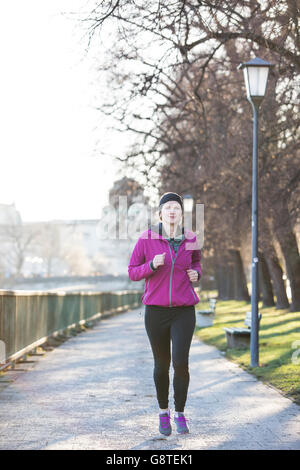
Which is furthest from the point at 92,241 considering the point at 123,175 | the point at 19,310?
the point at 19,310

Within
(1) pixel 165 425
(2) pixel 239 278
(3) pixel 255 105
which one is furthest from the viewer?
(2) pixel 239 278

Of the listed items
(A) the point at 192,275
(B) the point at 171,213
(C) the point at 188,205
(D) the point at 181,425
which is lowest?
(D) the point at 181,425

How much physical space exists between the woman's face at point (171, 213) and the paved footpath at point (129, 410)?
86 cm

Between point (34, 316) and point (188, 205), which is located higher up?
point (188, 205)

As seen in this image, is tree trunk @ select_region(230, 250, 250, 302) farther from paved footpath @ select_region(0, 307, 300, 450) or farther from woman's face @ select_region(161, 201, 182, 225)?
woman's face @ select_region(161, 201, 182, 225)

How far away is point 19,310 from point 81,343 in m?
6.82

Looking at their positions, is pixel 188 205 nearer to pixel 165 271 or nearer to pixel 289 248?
pixel 289 248

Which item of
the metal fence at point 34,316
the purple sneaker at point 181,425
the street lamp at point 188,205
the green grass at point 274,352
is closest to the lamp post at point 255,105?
the green grass at point 274,352

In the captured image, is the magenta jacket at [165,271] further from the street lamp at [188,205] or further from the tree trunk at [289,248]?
the street lamp at [188,205]

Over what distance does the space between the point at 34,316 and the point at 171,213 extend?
28.8 feet

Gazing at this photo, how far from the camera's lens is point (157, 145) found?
25.0 metres

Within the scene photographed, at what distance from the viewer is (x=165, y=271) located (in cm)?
657

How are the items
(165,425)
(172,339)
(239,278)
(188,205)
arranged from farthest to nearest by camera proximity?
(239,278), (188,205), (165,425), (172,339)

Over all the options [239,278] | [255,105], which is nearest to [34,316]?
[255,105]
